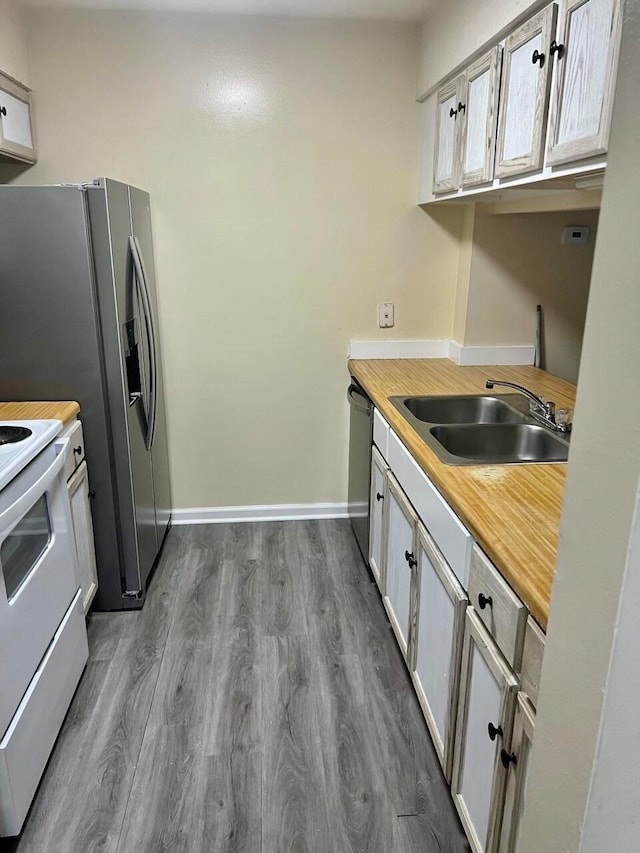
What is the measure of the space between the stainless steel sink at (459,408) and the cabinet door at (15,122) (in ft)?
6.23

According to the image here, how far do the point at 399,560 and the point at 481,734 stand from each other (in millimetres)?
845

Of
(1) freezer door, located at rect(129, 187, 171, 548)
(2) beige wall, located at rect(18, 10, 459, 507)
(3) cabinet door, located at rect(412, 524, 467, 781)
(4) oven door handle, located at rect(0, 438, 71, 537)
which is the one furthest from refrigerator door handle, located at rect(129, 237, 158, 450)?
(3) cabinet door, located at rect(412, 524, 467, 781)

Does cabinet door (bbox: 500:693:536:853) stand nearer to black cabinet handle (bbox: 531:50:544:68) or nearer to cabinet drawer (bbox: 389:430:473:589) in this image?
cabinet drawer (bbox: 389:430:473:589)

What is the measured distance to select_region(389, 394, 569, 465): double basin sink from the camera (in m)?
2.01

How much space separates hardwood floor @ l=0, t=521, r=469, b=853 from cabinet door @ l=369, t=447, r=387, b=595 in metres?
0.18

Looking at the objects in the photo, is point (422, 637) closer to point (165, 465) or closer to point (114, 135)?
point (165, 465)

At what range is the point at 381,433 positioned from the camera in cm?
244

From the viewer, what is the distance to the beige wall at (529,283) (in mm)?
2939

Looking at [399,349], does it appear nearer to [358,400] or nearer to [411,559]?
→ [358,400]

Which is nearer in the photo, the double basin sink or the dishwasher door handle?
the double basin sink

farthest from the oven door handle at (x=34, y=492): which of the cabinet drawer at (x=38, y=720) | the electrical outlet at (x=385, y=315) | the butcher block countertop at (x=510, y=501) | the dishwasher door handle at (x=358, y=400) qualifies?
the electrical outlet at (x=385, y=315)

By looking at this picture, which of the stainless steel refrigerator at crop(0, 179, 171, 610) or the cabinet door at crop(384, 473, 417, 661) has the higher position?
the stainless steel refrigerator at crop(0, 179, 171, 610)

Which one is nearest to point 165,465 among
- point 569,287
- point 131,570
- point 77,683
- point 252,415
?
point 252,415

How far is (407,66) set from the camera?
290 cm
